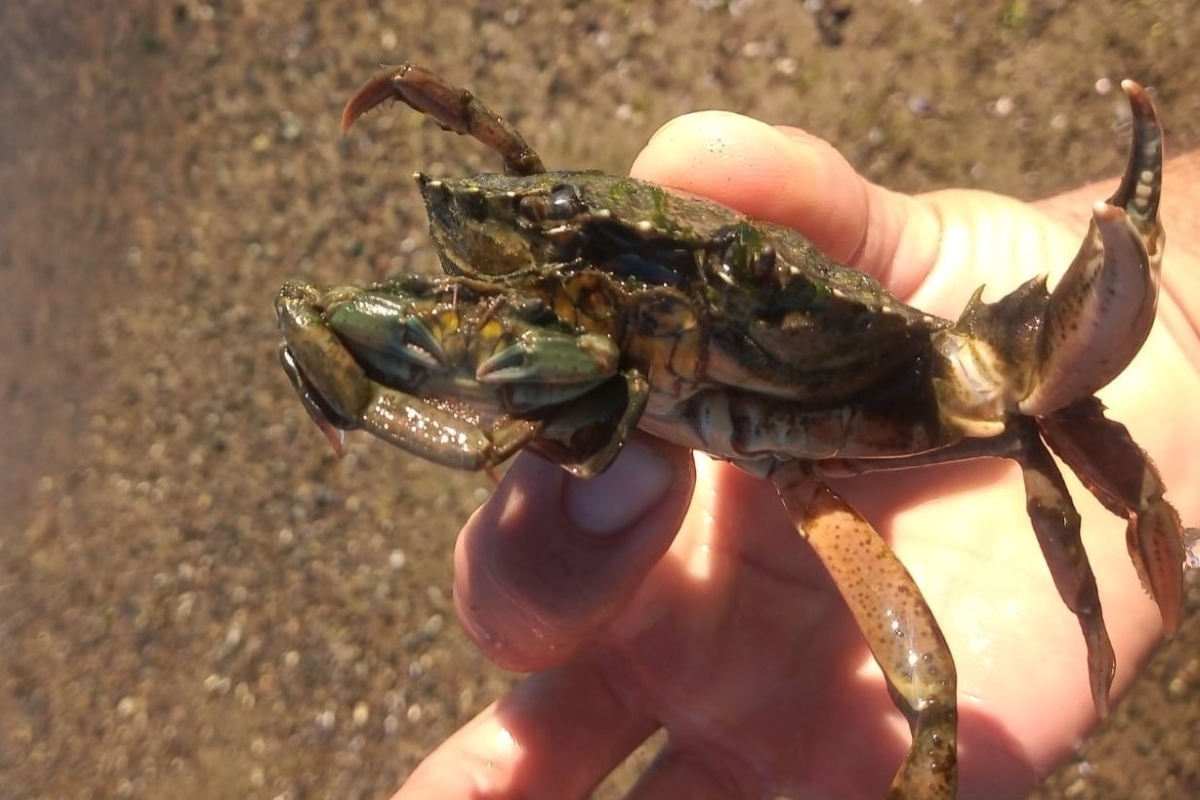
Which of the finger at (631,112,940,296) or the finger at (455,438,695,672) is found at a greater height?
the finger at (631,112,940,296)

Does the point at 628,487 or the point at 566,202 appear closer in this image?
the point at 566,202

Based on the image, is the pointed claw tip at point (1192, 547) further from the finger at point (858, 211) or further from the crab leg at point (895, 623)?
the finger at point (858, 211)

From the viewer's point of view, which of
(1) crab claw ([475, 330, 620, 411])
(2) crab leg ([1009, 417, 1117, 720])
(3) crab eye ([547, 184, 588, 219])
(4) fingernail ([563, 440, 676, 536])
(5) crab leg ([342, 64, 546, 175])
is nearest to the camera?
(1) crab claw ([475, 330, 620, 411])

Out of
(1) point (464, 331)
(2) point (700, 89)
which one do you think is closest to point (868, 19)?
(2) point (700, 89)

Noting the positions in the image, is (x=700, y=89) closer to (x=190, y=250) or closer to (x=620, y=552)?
(x=190, y=250)

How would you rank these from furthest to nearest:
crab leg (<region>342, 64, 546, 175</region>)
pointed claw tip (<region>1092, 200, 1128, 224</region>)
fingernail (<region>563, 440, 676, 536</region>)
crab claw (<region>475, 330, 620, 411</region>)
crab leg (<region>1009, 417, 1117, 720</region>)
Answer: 1. crab leg (<region>342, 64, 546, 175</region>)
2. fingernail (<region>563, 440, 676, 536</region>)
3. crab leg (<region>1009, 417, 1117, 720</region>)
4. crab claw (<region>475, 330, 620, 411</region>)
5. pointed claw tip (<region>1092, 200, 1128, 224</region>)

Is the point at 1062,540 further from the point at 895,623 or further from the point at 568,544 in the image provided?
the point at 568,544

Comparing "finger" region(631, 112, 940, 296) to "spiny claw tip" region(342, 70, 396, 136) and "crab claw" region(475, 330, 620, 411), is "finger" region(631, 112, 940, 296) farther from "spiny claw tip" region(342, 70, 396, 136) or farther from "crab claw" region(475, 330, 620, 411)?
"crab claw" region(475, 330, 620, 411)

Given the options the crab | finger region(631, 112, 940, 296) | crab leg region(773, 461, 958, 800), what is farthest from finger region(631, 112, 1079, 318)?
crab leg region(773, 461, 958, 800)

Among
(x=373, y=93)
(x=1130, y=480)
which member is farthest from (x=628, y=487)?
(x=373, y=93)
